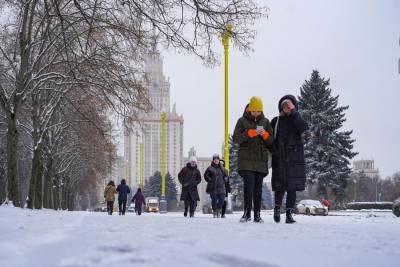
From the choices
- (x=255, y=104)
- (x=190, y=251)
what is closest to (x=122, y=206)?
(x=255, y=104)

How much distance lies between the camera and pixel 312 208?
36.5 meters

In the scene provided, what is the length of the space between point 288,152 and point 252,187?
2.64 ft

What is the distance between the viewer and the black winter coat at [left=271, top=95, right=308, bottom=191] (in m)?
8.63

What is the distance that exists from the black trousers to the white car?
90.4ft

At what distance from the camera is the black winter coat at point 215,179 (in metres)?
14.4

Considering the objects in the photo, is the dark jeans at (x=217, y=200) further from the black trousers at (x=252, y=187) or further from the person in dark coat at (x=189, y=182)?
the black trousers at (x=252, y=187)

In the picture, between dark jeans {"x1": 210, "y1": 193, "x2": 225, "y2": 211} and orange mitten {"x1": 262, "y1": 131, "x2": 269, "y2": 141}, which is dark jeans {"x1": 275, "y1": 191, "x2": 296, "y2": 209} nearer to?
orange mitten {"x1": 262, "y1": 131, "x2": 269, "y2": 141}

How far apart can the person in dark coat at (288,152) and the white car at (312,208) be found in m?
27.9

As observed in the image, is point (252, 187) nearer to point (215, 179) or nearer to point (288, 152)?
point (288, 152)

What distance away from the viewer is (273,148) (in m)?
8.91

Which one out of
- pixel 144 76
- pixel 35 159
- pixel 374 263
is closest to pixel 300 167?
pixel 374 263

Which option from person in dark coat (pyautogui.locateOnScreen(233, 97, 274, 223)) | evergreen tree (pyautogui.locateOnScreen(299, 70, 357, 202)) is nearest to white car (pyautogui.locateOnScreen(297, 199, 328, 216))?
evergreen tree (pyautogui.locateOnScreen(299, 70, 357, 202))

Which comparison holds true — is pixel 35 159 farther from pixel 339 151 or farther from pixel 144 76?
pixel 339 151

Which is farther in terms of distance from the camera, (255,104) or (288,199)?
(288,199)
